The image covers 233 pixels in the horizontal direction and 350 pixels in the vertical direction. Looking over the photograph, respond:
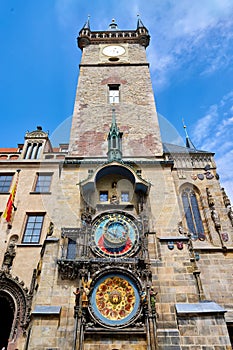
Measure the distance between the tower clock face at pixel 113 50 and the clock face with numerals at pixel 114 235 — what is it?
1614 cm

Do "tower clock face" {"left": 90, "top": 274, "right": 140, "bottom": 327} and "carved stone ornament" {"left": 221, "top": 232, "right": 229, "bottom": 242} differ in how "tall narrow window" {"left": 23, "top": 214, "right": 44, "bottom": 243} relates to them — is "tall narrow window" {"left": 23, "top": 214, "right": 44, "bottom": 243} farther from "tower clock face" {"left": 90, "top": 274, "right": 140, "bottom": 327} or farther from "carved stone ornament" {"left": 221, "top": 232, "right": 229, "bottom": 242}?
"carved stone ornament" {"left": 221, "top": 232, "right": 229, "bottom": 242}

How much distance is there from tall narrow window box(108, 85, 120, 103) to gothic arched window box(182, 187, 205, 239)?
8029 millimetres

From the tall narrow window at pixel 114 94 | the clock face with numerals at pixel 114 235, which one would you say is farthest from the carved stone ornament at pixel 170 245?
the tall narrow window at pixel 114 94

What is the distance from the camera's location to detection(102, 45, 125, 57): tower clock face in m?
21.8

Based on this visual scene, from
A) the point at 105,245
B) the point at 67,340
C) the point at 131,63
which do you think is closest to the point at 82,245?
the point at 105,245

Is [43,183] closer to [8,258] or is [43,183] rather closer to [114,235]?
[8,258]

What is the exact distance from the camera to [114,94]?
60.2 feet

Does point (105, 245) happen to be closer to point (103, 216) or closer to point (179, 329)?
point (103, 216)

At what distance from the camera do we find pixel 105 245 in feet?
30.6

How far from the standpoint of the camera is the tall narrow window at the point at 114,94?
17844 millimetres

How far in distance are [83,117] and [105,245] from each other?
9504 millimetres

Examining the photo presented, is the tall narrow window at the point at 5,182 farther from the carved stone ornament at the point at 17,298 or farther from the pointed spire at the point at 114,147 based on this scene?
the pointed spire at the point at 114,147

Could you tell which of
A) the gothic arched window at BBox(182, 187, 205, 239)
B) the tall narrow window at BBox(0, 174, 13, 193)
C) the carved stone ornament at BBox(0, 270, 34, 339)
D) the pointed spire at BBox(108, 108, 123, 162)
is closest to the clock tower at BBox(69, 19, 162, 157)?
the pointed spire at BBox(108, 108, 123, 162)

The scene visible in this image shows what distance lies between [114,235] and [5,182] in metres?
7.72
